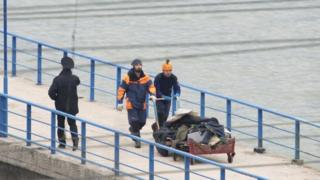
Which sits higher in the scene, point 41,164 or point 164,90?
point 164,90

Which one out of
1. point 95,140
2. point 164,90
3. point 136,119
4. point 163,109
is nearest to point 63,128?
point 95,140

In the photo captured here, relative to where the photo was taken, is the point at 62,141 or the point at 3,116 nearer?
the point at 62,141

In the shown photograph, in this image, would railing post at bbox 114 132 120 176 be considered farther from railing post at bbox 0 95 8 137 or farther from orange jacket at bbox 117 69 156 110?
railing post at bbox 0 95 8 137

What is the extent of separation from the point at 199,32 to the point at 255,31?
147cm

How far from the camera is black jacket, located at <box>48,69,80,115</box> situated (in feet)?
63.5

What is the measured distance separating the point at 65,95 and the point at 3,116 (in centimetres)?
135

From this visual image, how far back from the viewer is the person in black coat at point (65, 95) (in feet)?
63.5

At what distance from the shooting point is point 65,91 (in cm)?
1936

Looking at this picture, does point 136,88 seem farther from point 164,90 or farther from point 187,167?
point 187,167

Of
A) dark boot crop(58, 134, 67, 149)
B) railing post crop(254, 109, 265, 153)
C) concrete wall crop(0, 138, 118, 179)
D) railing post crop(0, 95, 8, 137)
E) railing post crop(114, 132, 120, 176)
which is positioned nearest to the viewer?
railing post crop(114, 132, 120, 176)

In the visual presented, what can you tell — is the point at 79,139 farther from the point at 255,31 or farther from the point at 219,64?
the point at 255,31

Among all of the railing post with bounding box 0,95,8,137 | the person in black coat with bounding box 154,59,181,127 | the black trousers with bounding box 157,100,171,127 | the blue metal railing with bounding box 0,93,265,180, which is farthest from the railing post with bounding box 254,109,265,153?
the railing post with bounding box 0,95,8,137

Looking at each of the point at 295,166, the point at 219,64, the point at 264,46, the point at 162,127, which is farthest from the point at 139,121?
the point at 264,46

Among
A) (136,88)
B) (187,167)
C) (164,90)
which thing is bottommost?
(187,167)
